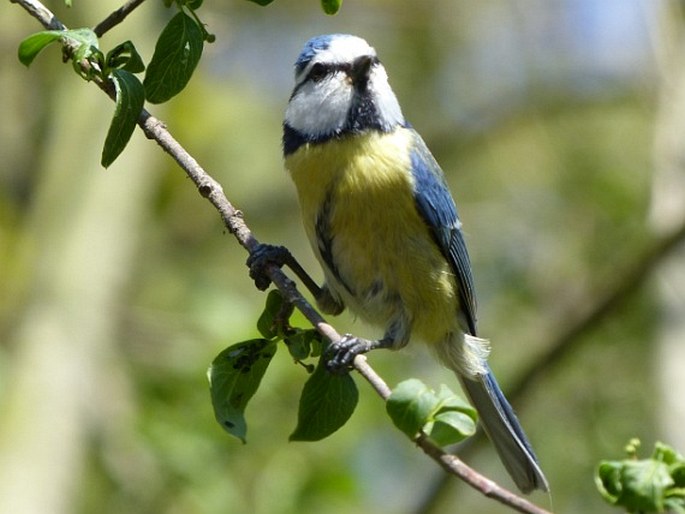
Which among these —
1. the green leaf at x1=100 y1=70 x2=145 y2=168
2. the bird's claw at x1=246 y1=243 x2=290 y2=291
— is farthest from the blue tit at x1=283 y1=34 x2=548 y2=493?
the green leaf at x1=100 y1=70 x2=145 y2=168

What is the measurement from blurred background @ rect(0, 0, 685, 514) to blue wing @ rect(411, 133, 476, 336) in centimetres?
110

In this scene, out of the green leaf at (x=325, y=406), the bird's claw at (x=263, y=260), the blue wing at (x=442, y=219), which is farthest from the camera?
the blue wing at (x=442, y=219)

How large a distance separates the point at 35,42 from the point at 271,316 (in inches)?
31.6

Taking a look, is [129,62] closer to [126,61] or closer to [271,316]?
[126,61]

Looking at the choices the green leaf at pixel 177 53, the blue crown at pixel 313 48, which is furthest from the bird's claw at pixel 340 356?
the blue crown at pixel 313 48

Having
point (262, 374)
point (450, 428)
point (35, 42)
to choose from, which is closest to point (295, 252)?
point (262, 374)

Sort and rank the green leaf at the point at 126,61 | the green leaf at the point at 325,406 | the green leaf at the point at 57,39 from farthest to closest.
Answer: the green leaf at the point at 325,406, the green leaf at the point at 126,61, the green leaf at the point at 57,39

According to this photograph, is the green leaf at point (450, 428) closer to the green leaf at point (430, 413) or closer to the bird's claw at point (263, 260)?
Result: the green leaf at point (430, 413)

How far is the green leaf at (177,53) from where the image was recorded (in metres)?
2.02

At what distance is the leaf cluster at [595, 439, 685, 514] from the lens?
Answer: 1992 millimetres

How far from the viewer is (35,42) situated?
1.99 meters

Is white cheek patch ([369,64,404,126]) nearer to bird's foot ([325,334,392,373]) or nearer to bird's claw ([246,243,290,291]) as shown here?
bird's claw ([246,243,290,291])

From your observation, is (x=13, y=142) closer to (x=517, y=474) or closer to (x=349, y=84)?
(x=349, y=84)

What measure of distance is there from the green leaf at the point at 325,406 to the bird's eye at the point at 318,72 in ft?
3.62
